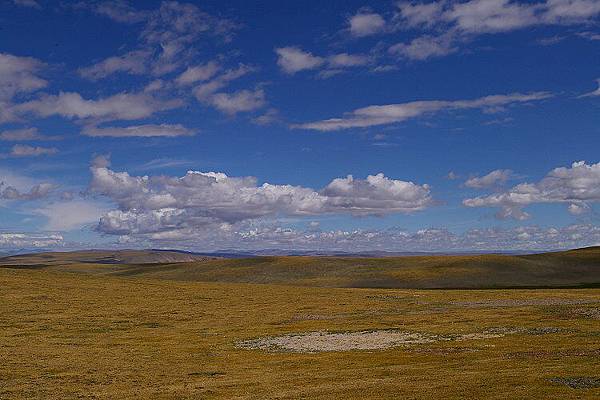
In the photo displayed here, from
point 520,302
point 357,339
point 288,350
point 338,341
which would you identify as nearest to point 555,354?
point 357,339

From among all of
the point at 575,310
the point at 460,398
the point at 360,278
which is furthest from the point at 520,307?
the point at 360,278

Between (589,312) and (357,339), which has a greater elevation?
(589,312)

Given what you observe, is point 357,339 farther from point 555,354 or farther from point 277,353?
point 555,354

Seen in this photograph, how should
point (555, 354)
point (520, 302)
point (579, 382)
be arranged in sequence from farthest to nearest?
point (520, 302)
point (555, 354)
point (579, 382)

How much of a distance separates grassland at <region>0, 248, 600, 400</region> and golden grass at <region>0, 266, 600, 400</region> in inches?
5.8

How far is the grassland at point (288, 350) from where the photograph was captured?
129 ft

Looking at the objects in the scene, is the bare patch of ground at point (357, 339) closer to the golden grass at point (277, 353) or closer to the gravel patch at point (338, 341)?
the gravel patch at point (338, 341)

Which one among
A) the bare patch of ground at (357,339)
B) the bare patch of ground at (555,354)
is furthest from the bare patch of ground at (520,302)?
the bare patch of ground at (555,354)

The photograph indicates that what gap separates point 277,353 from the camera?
58125 mm

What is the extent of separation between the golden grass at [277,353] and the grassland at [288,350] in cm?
15

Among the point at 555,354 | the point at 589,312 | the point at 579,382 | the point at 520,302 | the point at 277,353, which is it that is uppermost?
the point at 579,382

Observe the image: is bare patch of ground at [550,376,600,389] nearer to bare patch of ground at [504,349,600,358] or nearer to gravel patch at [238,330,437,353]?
bare patch of ground at [504,349,600,358]

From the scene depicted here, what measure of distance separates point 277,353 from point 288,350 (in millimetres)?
2000

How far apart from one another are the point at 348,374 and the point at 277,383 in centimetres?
581
